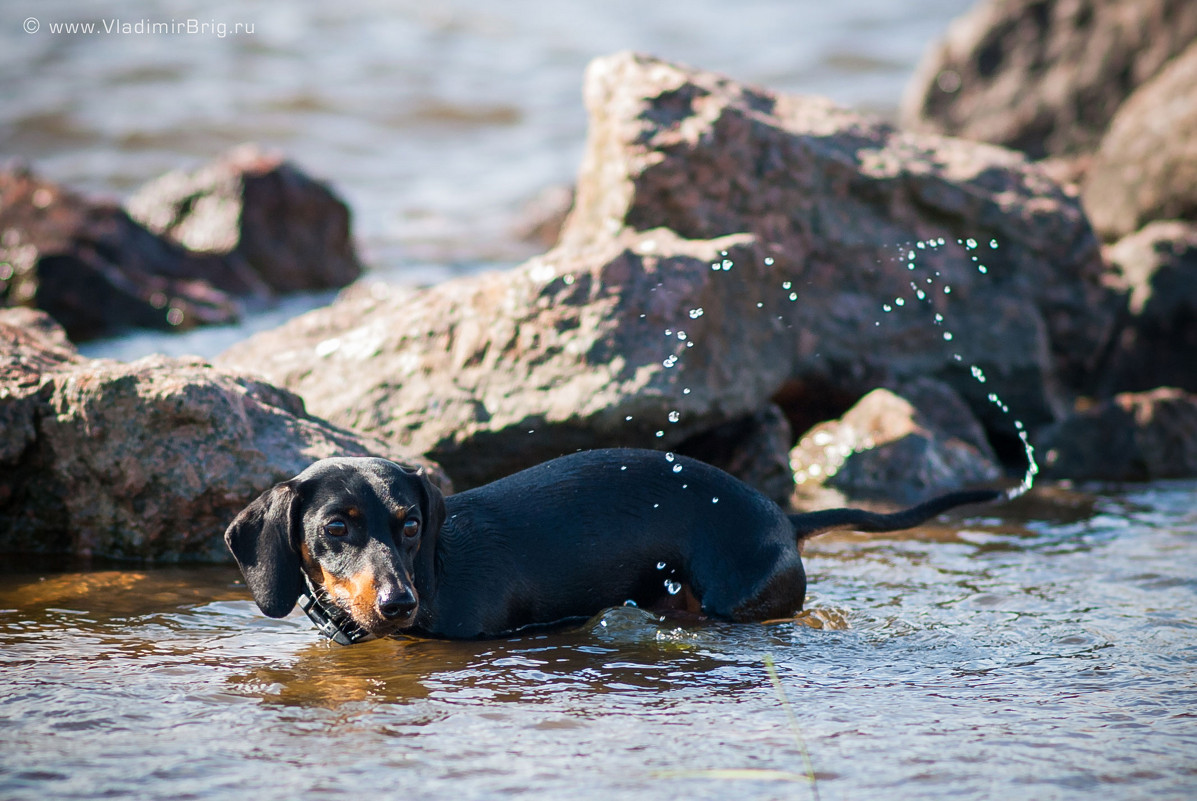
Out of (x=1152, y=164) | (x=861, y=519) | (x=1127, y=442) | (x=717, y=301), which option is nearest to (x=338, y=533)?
(x=861, y=519)

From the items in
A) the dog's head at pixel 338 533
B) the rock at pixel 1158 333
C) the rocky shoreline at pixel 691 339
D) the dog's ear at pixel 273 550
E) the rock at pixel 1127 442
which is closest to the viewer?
the dog's head at pixel 338 533

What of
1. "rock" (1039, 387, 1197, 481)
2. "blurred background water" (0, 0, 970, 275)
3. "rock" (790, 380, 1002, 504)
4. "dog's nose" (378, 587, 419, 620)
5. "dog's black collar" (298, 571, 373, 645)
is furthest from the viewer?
"blurred background water" (0, 0, 970, 275)

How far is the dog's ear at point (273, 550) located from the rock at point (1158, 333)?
632 centimetres

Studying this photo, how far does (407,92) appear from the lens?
2044cm

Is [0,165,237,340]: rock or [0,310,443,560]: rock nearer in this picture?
[0,310,443,560]: rock

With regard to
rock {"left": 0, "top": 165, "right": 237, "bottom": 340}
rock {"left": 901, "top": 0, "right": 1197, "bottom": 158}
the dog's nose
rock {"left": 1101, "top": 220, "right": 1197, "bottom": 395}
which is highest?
rock {"left": 901, "top": 0, "right": 1197, "bottom": 158}

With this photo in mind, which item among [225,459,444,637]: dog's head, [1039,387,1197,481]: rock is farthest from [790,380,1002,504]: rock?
[225,459,444,637]: dog's head

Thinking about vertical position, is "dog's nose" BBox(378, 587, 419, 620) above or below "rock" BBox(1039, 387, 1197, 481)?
below

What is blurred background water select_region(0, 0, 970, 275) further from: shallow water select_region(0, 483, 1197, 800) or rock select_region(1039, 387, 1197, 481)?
shallow water select_region(0, 483, 1197, 800)

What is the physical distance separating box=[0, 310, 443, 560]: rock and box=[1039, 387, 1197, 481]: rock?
398cm

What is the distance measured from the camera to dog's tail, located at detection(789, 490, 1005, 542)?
4598mm

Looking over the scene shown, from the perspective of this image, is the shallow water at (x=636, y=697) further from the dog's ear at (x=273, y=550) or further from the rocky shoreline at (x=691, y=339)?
the rocky shoreline at (x=691, y=339)

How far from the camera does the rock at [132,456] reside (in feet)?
16.5

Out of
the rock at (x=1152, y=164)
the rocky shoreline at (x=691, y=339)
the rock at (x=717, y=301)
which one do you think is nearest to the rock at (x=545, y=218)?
the rocky shoreline at (x=691, y=339)
